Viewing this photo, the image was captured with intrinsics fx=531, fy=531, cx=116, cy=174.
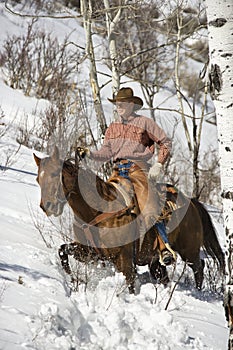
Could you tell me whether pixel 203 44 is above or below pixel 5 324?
above

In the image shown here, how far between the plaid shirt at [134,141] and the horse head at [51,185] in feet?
2.51

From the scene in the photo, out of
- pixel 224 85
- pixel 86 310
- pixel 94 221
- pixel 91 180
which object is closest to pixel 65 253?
pixel 94 221

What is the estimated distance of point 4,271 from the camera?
4.24 meters

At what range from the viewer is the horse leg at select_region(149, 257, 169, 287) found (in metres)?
5.58

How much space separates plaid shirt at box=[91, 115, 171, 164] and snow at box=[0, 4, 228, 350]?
3.61ft

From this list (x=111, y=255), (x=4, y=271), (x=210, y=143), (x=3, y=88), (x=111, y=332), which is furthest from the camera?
(x=210, y=143)

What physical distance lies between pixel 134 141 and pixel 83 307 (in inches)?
79.0

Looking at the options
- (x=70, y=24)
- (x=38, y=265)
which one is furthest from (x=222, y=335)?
(x=70, y=24)

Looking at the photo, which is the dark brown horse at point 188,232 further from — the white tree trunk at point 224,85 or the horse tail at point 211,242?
the white tree trunk at point 224,85

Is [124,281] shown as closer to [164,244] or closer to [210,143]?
[164,244]

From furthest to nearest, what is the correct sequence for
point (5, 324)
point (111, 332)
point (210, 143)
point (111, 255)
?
point (210, 143) < point (111, 255) < point (111, 332) < point (5, 324)

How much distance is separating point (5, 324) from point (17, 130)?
7.77m

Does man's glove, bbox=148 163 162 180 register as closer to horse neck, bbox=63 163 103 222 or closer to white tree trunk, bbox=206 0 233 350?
horse neck, bbox=63 163 103 222

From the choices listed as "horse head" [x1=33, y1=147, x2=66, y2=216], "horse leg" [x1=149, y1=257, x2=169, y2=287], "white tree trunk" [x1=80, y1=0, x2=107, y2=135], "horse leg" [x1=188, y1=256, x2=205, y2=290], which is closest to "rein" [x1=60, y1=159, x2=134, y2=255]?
"horse head" [x1=33, y1=147, x2=66, y2=216]
